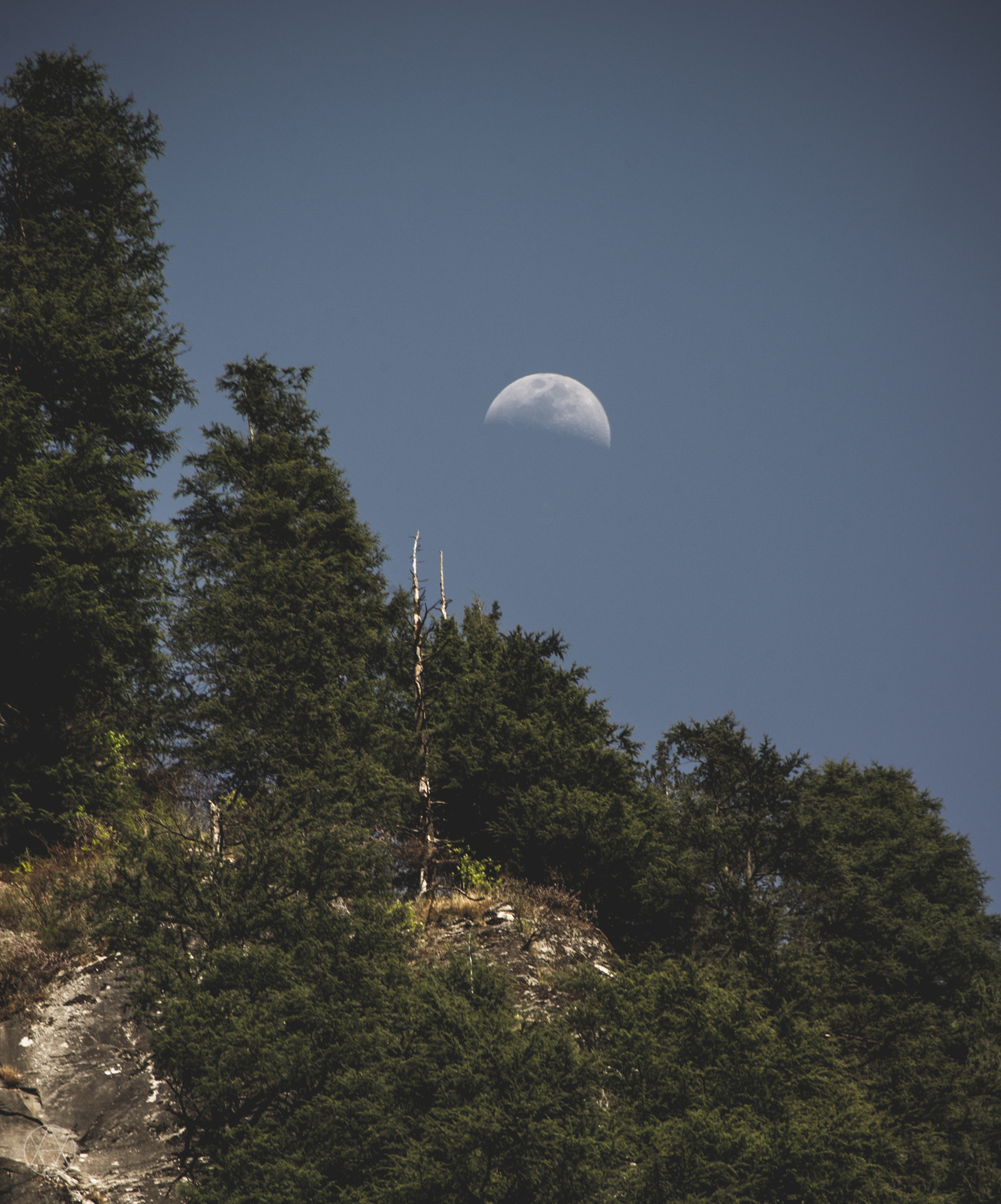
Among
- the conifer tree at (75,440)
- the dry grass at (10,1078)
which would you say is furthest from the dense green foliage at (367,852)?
the dry grass at (10,1078)

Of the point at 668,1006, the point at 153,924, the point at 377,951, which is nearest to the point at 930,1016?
the point at 668,1006

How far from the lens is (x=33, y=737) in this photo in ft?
51.6

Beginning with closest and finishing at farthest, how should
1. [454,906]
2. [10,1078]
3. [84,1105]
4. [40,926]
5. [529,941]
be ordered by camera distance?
[10,1078] → [84,1105] → [40,926] → [529,941] → [454,906]

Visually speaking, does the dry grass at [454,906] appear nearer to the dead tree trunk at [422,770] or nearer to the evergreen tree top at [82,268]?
the dead tree trunk at [422,770]

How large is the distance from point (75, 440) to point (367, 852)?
10.9 metres

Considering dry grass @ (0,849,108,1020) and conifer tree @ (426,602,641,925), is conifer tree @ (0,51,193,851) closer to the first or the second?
dry grass @ (0,849,108,1020)

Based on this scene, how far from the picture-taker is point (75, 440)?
17500 mm

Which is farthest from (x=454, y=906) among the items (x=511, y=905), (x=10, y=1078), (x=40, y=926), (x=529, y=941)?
(x=10, y=1078)

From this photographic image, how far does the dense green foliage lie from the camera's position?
1038 centimetres

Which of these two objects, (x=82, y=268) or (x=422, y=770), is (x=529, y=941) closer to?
(x=422, y=770)

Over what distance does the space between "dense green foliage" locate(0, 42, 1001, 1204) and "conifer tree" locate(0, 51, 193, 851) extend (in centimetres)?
7

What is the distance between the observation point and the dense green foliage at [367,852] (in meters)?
10.4

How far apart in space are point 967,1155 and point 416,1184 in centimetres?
1328

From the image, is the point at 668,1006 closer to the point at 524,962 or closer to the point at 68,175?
the point at 524,962
